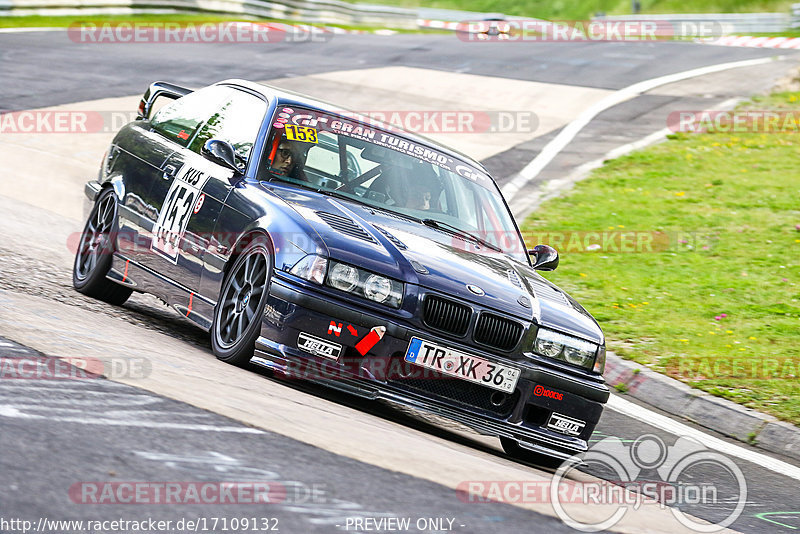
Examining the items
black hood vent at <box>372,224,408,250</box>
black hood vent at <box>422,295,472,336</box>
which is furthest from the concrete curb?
black hood vent at <box>372,224,408,250</box>

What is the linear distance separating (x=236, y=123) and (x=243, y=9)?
92.9 feet

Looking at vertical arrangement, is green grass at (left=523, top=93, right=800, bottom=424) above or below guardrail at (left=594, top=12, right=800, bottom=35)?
below

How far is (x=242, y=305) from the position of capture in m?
6.16

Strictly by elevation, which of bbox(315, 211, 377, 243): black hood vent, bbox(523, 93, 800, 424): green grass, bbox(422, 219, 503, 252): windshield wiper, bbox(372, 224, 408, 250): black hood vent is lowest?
bbox(523, 93, 800, 424): green grass

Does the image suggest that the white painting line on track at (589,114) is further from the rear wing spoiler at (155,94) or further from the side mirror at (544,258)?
the side mirror at (544,258)

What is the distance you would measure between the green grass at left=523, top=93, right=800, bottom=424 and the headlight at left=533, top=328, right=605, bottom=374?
2.03 meters

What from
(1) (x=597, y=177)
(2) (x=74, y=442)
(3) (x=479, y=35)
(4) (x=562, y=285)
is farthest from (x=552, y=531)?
(3) (x=479, y=35)

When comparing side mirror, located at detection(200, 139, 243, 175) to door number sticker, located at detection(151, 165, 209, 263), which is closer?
side mirror, located at detection(200, 139, 243, 175)

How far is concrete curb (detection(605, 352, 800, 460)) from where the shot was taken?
729cm

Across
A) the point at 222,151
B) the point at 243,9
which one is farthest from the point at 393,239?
the point at 243,9

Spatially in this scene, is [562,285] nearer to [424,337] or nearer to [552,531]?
[424,337]

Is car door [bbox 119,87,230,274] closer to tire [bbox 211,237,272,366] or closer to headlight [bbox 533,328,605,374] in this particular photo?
tire [bbox 211,237,272,366]

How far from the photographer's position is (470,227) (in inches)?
283

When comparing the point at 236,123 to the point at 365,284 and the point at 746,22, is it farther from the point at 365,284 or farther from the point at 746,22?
the point at 746,22
